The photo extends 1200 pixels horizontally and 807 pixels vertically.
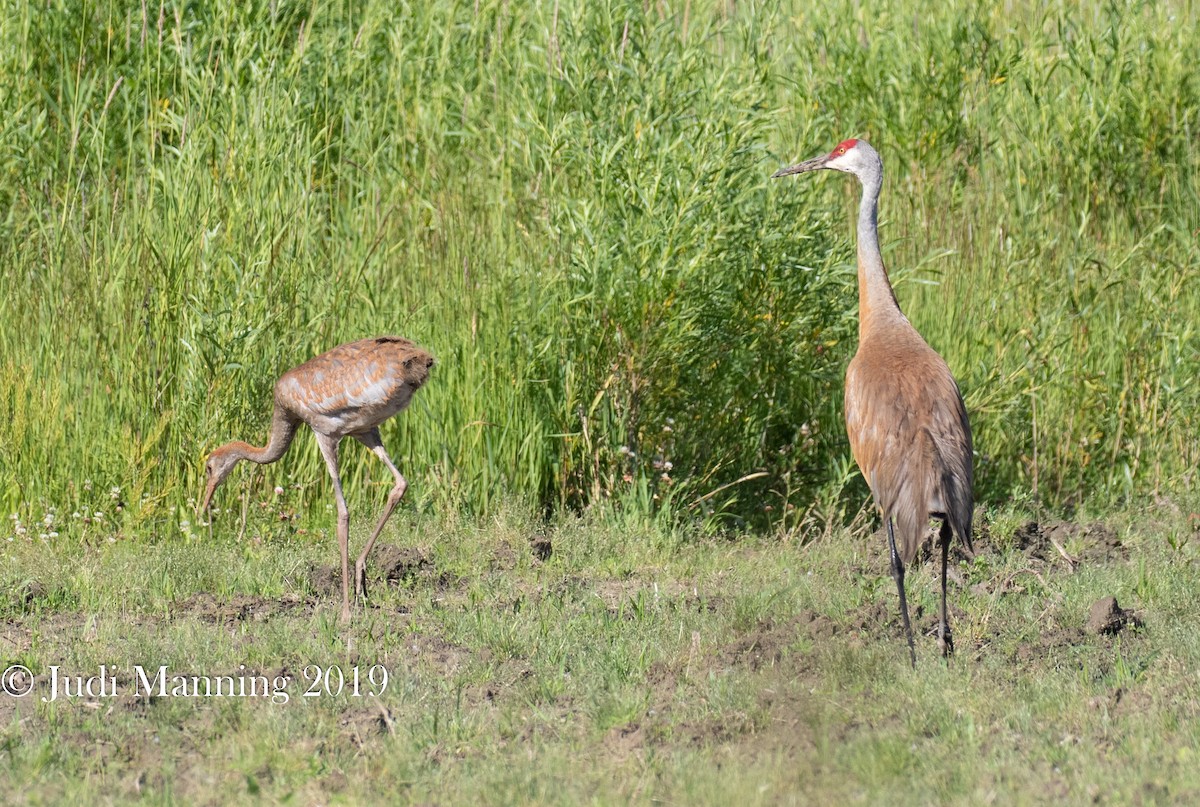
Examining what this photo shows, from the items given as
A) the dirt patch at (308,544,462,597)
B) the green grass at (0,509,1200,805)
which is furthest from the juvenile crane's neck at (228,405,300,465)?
the dirt patch at (308,544,462,597)

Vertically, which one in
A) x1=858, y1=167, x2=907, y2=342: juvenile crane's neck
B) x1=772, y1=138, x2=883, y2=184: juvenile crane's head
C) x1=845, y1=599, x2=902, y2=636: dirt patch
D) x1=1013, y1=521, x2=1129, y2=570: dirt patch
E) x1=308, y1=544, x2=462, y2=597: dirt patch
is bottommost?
x1=308, y1=544, x2=462, y2=597: dirt patch

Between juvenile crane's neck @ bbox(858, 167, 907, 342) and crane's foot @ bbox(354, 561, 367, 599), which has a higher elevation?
juvenile crane's neck @ bbox(858, 167, 907, 342)

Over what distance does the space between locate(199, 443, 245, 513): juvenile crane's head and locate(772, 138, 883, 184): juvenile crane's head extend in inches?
120

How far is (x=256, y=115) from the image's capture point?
757cm

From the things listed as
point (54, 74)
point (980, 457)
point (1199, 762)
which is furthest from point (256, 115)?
point (1199, 762)

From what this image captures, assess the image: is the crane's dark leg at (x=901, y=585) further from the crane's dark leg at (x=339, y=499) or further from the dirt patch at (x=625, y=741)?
the crane's dark leg at (x=339, y=499)

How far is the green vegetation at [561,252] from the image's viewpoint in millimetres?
7453

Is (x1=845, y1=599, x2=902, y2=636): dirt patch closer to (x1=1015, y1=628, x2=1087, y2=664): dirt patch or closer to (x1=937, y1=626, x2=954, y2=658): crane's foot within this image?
(x1=937, y1=626, x2=954, y2=658): crane's foot

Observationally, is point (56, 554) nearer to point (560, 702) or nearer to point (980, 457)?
point (560, 702)

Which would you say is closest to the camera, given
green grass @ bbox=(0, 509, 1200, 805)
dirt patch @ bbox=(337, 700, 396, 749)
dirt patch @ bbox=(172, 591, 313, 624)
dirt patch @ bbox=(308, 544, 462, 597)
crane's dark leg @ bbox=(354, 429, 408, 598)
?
green grass @ bbox=(0, 509, 1200, 805)

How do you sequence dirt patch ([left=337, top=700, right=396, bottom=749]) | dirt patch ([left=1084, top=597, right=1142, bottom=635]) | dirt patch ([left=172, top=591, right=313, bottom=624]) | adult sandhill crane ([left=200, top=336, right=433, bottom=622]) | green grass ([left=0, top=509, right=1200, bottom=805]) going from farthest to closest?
1. adult sandhill crane ([left=200, top=336, right=433, bottom=622])
2. dirt patch ([left=172, top=591, right=313, bottom=624])
3. dirt patch ([left=1084, top=597, right=1142, bottom=635])
4. dirt patch ([left=337, top=700, right=396, bottom=749])
5. green grass ([left=0, top=509, right=1200, bottom=805])

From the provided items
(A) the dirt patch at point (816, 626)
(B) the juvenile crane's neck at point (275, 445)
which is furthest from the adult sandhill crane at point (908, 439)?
(B) the juvenile crane's neck at point (275, 445)

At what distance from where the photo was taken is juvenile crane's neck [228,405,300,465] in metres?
6.94

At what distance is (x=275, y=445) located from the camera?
6988mm
